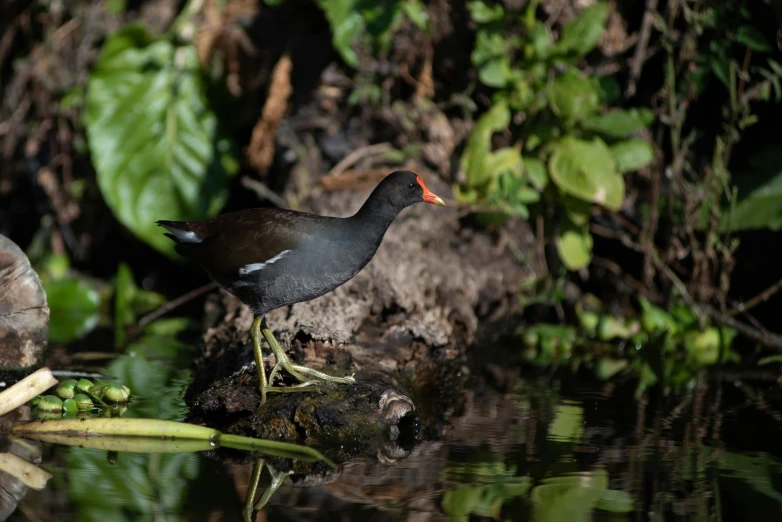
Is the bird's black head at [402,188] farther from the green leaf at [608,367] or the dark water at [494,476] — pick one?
the green leaf at [608,367]

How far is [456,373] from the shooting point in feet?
16.8

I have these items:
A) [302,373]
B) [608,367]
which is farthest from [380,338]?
[608,367]

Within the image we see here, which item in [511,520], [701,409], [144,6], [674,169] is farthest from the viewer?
[144,6]

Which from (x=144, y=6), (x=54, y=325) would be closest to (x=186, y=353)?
(x=54, y=325)

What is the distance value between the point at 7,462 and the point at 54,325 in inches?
124

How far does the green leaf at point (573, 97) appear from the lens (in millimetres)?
5867

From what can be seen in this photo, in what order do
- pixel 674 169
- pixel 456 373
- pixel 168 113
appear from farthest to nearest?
pixel 168 113 → pixel 674 169 → pixel 456 373

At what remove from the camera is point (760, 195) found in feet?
19.1

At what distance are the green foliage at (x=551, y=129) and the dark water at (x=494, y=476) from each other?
1.86 metres

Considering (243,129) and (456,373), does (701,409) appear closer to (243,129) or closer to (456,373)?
(456,373)

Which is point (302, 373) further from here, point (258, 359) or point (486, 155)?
point (486, 155)

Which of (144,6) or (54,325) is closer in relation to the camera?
(54,325)

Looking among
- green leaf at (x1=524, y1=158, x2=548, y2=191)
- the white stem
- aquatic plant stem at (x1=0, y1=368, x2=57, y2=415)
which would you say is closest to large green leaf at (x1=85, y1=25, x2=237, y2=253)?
green leaf at (x1=524, y1=158, x2=548, y2=191)

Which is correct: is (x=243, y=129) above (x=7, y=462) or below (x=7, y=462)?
above
